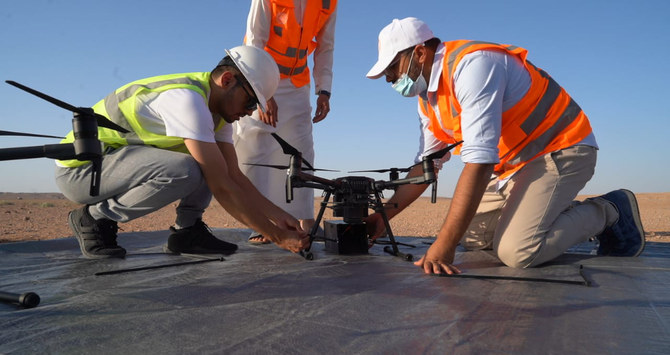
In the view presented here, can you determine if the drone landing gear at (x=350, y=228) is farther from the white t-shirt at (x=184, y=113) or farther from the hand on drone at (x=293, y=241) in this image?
the white t-shirt at (x=184, y=113)

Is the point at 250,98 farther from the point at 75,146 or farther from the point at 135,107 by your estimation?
the point at 75,146

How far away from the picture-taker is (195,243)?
3.25m

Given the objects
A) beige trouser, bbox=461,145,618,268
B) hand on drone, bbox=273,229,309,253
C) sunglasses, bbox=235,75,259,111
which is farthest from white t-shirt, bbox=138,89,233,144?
Answer: beige trouser, bbox=461,145,618,268

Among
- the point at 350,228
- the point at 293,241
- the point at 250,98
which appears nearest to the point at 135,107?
the point at 250,98

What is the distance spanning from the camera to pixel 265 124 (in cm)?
403

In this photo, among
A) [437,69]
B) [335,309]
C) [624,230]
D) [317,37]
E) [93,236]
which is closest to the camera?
[335,309]

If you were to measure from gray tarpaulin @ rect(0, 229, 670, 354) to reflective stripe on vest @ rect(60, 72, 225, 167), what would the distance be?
0.78 metres

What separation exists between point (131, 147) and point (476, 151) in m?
2.15

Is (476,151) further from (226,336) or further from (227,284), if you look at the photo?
(226,336)

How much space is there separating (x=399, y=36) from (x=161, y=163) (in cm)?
167

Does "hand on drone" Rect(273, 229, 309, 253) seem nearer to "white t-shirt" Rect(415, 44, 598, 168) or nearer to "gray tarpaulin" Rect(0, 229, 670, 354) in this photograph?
"gray tarpaulin" Rect(0, 229, 670, 354)

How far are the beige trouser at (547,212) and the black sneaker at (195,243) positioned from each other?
1.89 meters

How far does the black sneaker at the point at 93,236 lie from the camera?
298 centimetres

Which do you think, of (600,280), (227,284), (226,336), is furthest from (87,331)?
(600,280)
